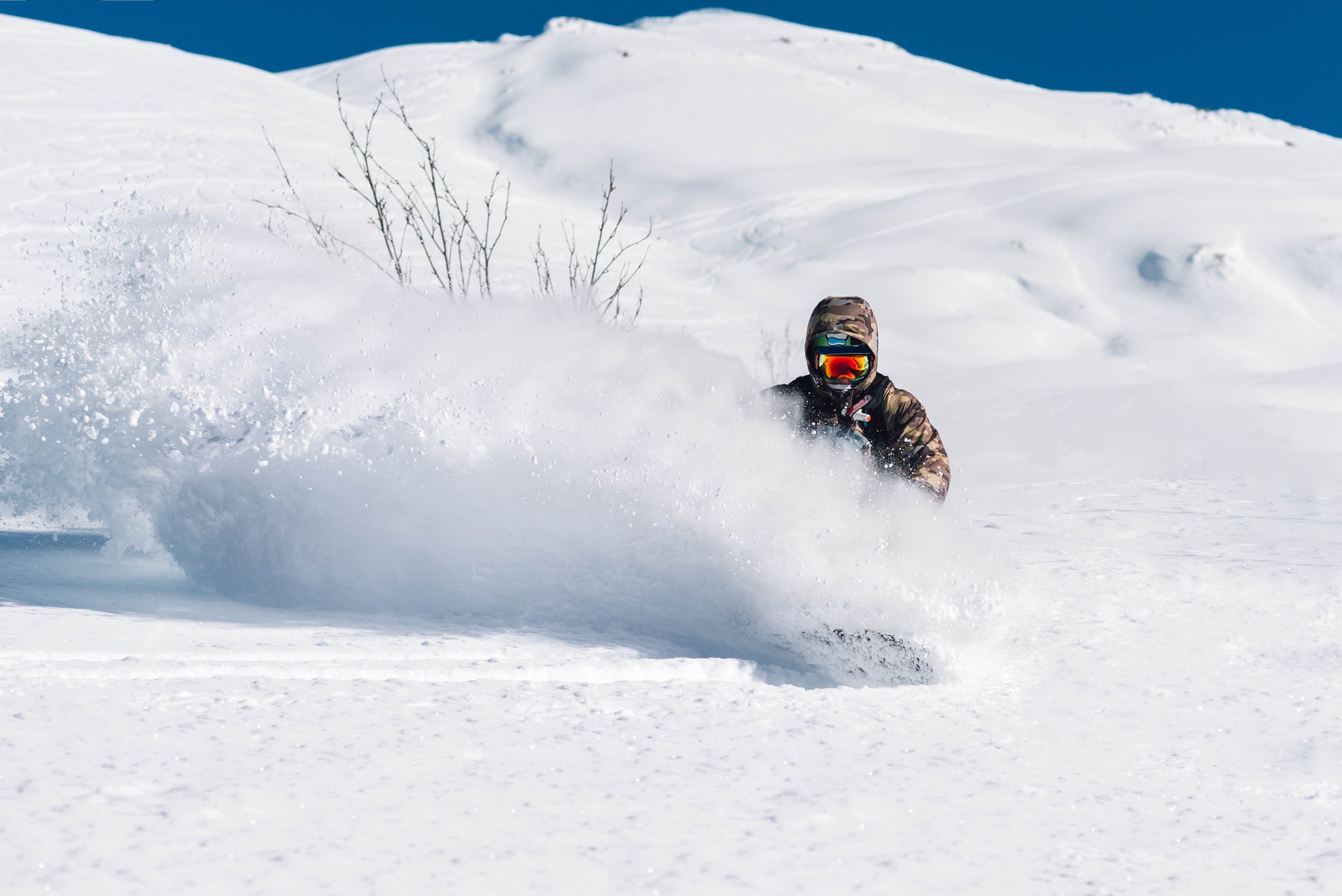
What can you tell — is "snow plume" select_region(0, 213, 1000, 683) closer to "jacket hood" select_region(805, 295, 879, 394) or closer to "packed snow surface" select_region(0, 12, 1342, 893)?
"packed snow surface" select_region(0, 12, 1342, 893)

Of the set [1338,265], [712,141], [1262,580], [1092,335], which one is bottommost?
[1262,580]

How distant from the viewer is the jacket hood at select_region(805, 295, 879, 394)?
10.6ft

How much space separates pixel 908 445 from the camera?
3221mm

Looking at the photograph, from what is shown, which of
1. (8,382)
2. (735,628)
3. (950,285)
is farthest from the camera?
(950,285)

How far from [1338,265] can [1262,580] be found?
12272 mm

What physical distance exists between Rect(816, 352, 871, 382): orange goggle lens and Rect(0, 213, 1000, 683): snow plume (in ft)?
0.70

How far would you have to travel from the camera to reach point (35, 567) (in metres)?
3.50

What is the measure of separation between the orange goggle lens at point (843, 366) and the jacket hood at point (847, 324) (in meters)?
0.02

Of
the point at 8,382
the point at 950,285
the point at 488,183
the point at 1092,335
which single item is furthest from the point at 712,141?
the point at 8,382

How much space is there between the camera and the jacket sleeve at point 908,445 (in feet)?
10.4

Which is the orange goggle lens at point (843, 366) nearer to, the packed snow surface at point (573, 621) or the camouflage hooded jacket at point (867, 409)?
the camouflage hooded jacket at point (867, 409)

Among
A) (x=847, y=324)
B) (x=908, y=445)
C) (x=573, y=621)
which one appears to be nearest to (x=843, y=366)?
(x=847, y=324)

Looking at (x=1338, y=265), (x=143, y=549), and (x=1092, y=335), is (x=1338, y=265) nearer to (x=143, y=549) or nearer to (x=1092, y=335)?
(x=1092, y=335)

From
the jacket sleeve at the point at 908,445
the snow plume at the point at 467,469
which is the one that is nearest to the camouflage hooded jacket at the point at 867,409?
the jacket sleeve at the point at 908,445
